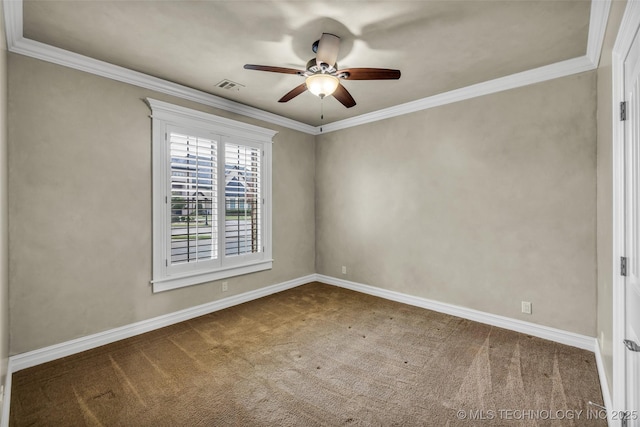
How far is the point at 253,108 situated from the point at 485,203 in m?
3.29

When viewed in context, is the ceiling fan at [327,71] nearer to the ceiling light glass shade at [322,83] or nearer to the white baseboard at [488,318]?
the ceiling light glass shade at [322,83]

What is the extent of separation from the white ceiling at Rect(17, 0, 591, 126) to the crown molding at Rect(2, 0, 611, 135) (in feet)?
0.24

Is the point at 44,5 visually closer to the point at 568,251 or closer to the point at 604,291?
the point at 604,291

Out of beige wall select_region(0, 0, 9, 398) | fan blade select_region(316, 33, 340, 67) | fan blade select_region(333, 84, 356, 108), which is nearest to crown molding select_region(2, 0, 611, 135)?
beige wall select_region(0, 0, 9, 398)

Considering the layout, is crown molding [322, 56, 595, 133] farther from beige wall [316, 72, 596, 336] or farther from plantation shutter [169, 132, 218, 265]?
plantation shutter [169, 132, 218, 265]

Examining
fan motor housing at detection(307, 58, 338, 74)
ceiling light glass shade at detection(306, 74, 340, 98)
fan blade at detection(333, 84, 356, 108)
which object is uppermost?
fan motor housing at detection(307, 58, 338, 74)

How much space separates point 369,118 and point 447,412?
3719 mm

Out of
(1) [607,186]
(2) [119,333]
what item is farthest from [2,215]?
(1) [607,186]

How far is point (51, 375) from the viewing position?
2371 millimetres

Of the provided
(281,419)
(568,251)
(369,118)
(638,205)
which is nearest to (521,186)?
(568,251)

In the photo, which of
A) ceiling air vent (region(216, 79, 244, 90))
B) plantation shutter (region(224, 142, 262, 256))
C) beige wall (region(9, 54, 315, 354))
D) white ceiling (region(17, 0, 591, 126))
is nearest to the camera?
white ceiling (region(17, 0, 591, 126))

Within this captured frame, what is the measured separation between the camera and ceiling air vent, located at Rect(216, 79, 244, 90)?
3293 millimetres

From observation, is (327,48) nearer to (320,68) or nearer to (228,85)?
(320,68)

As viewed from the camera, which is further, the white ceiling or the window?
the window
